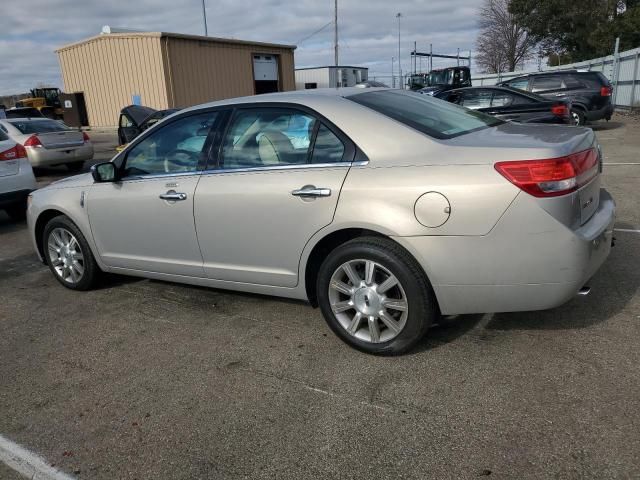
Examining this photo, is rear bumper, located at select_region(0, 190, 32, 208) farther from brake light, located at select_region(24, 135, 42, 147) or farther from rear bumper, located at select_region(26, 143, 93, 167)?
brake light, located at select_region(24, 135, 42, 147)

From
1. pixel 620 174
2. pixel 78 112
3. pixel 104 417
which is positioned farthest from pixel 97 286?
pixel 78 112

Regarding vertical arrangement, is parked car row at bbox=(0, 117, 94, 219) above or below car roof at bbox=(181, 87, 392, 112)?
below

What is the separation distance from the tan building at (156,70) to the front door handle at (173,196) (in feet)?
82.0

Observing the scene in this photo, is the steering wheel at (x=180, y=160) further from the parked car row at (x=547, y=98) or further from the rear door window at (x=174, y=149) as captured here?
the parked car row at (x=547, y=98)

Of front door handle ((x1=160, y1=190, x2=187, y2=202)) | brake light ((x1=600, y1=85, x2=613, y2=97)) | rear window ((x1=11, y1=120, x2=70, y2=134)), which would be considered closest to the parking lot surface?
front door handle ((x1=160, y1=190, x2=187, y2=202))

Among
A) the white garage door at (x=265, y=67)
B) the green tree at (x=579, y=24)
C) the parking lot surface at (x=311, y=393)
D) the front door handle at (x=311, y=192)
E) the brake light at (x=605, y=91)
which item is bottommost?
the parking lot surface at (x=311, y=393)

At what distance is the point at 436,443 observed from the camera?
2.51m

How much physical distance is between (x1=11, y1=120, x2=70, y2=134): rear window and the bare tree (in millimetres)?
48586

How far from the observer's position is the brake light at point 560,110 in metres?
11.2

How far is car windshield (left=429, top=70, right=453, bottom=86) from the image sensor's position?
3095 centimetres

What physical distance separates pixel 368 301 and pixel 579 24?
4521cm

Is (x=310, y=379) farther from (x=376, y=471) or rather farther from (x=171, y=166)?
(x=171, y=166)

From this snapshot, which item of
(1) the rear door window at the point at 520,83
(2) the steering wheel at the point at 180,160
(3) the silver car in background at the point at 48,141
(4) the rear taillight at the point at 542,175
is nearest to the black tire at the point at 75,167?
(3) the silver car in background at the point at 48,141

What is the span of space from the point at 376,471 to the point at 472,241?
127 centimetres
